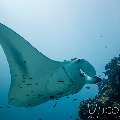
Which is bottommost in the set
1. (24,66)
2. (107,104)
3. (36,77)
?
(107,104)

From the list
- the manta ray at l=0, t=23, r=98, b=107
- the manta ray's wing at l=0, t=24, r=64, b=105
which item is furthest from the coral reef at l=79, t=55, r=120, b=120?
the manta ray's wing at l=0, t=24, r=64, b=105

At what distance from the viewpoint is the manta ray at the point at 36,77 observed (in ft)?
17.2

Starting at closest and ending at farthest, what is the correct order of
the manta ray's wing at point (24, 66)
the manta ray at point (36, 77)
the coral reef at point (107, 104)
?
1. the manta ray's wing at point (24, 66)
2. the manta ray at point (36, 77)
3. the coral reef at point (107, 104)

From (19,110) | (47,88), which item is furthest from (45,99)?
(19,110)

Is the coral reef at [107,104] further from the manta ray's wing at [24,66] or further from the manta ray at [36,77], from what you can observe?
the manta ray's wing at [24,66]

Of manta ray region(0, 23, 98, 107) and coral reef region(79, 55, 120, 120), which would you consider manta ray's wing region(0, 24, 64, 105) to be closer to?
manta ray region(0, 23, 98, 107)

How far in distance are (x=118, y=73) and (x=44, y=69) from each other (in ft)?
9.69

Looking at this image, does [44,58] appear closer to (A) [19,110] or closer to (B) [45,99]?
(B) [45,99]

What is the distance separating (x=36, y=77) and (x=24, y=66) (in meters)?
0.36

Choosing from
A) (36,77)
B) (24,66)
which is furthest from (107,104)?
(24,66)

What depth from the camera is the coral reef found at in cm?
667

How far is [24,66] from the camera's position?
5.44 m

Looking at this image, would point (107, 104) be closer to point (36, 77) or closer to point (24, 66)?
point (36, 77)

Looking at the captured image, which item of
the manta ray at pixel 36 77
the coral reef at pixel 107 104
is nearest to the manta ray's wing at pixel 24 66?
the manta ray at pixel 36 77
